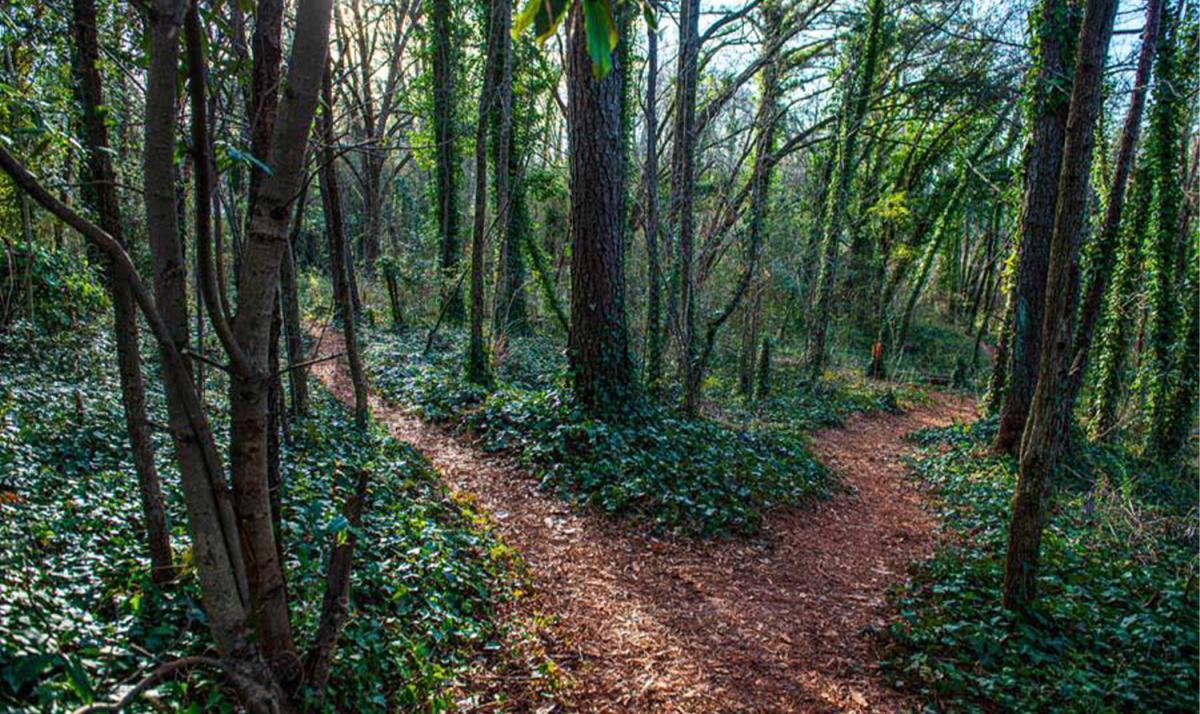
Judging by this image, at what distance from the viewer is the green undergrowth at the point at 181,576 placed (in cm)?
235

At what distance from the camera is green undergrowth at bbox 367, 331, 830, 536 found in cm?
607

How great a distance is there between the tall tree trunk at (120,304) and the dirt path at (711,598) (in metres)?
2.41

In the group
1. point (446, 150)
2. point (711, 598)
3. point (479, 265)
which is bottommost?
point (711, 598)

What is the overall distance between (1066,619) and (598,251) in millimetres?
5720

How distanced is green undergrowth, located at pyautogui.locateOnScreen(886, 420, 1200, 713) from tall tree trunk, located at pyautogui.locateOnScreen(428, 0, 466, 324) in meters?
10.4

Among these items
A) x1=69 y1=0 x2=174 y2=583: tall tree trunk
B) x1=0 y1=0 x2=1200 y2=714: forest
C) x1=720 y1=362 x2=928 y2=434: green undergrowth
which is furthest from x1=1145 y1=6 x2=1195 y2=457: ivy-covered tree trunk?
x1=69 y1=0 x2=174 y2=583: tall tree trunk

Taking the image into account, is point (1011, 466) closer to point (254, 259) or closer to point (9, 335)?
point (254, 259)

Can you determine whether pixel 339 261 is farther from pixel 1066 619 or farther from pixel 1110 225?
pixel 1110 225

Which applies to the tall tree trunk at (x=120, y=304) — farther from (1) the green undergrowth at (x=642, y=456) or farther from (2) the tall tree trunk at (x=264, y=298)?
(1) the green undergrowth at (x=642, y=456)

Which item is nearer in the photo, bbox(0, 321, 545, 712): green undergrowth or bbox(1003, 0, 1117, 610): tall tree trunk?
bbox(0, 321, 545, 712): green undergrowth

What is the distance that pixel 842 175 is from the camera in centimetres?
1411

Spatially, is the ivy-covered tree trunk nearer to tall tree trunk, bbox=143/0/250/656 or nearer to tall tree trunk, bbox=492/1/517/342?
tall tree trunk, bbox=492/1/517/342

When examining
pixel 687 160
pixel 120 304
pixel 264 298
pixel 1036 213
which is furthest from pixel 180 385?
pixel 1036 213

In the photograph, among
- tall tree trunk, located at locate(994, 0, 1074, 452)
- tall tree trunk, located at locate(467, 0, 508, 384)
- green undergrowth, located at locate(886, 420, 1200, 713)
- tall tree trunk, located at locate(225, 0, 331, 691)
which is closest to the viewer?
tall tree trunk, located at locate(225, 0, 331, 691)
